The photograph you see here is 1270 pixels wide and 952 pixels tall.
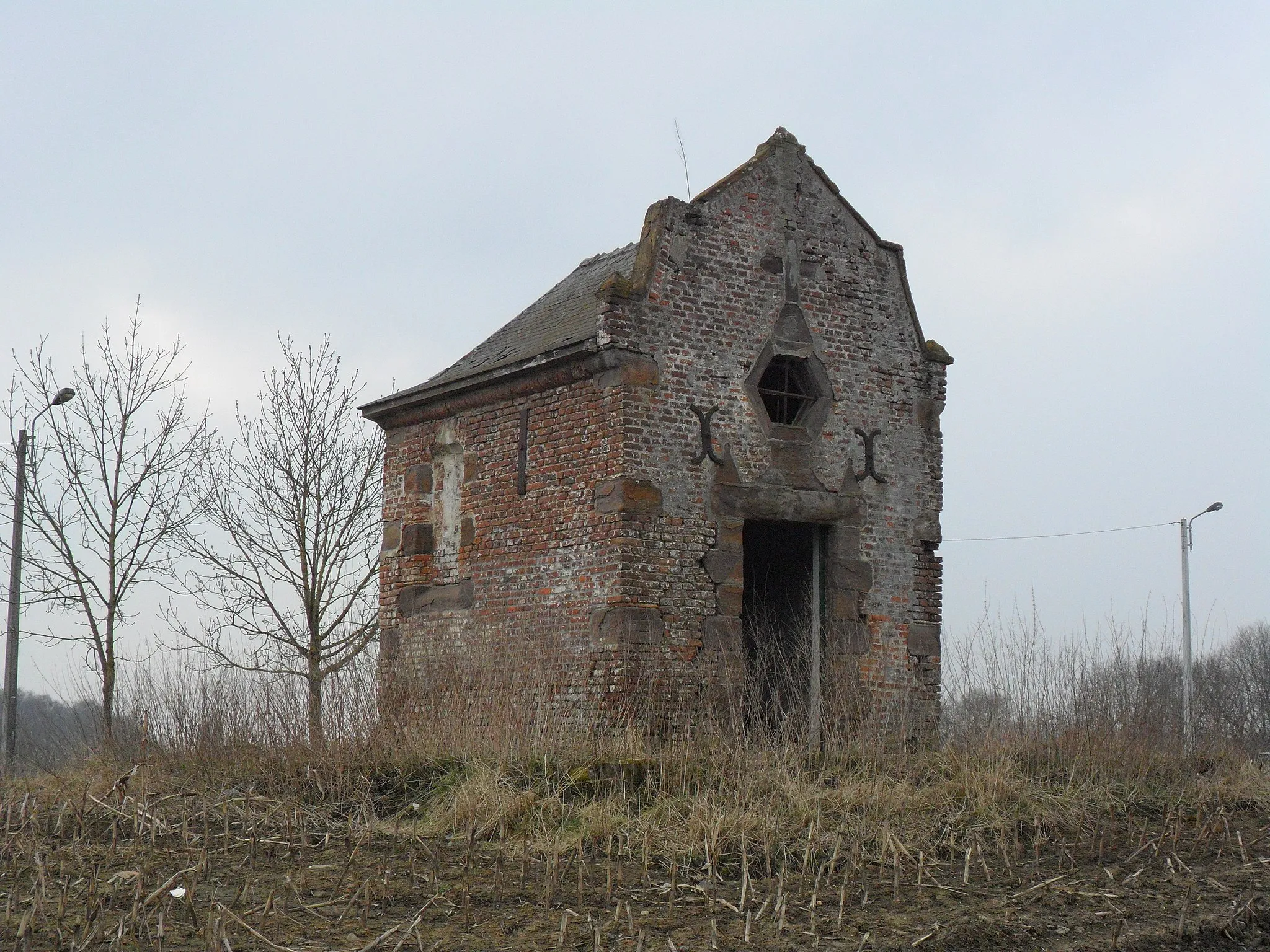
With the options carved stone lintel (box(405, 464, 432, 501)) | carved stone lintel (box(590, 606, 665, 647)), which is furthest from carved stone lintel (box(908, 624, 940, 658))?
carved stone lintel (box(405, 464, 432, 501))

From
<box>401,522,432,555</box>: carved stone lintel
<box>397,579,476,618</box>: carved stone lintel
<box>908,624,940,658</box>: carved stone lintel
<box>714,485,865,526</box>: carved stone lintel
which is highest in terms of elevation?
<box>714,485,865,526</box>: carved stone lintel

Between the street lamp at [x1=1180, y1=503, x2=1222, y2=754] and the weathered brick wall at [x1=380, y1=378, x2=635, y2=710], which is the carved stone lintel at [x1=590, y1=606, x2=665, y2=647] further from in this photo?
the street lamp at [x1=1180, y1=503, x2=1222, y2=754]

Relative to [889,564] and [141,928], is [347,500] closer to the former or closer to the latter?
[889,564]

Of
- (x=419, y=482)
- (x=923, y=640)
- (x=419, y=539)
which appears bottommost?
(x=923, y=640)

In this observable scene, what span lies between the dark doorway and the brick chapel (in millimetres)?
36

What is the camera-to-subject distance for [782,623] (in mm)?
14664

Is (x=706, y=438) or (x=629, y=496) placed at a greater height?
(x=706, y=438)

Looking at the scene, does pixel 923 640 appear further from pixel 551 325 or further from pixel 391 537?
pixel 391 537

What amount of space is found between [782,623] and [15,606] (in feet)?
30.8

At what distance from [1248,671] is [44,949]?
4282 centimetres

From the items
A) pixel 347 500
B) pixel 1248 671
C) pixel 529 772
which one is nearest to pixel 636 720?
pixel 529 772

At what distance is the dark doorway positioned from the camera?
1318cm

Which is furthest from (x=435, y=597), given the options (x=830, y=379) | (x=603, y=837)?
(x=603, y=837)

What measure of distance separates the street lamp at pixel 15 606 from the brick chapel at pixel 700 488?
15.5 feet
